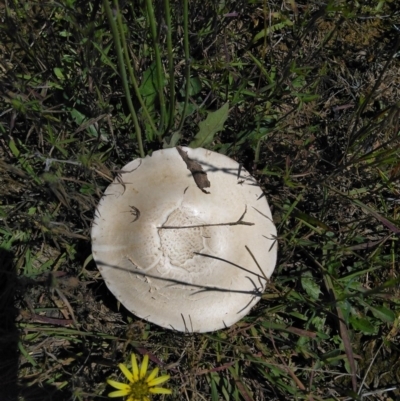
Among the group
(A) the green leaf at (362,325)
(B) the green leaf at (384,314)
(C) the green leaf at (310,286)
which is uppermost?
(C) the green leaf at (310,286)

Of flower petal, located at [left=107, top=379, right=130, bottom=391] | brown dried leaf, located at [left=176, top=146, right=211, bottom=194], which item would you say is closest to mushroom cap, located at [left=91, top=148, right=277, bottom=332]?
brown dried leaf, located at [left=176, top=146, right=211, bottom=194]

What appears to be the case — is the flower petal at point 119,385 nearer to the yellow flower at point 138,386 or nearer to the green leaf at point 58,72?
the yellow flower at point 138,386

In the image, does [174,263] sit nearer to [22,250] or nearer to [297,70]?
[22,250]

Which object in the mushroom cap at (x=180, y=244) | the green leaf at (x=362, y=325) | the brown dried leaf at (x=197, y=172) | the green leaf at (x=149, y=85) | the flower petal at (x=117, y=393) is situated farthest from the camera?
the green leaf at (x=362, y=325)

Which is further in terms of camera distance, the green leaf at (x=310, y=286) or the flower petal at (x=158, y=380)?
the green leaf at (x=310, y=286)

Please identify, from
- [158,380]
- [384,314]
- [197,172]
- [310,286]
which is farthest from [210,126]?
[384,314]

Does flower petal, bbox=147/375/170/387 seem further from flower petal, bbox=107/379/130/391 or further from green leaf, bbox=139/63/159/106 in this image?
green leaf, bbox=139/63/159/106

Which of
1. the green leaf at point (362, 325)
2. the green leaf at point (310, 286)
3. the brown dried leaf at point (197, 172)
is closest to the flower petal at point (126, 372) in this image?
the brown dried leaf at point (197, 172)

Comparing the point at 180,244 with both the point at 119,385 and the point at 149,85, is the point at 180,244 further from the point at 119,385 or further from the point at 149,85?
the point at 149,85
